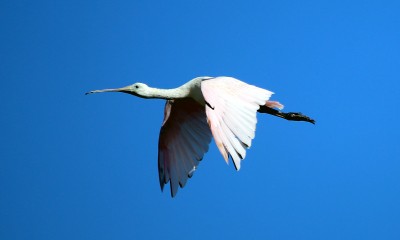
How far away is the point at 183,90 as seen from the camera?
10.2 m

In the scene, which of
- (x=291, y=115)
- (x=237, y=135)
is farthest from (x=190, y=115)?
(x=237, y=135)

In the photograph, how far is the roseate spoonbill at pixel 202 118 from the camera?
854 centimetres

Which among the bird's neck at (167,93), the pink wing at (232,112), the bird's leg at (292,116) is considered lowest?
the pink wing at (232,112)

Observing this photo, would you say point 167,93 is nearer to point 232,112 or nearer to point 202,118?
point 202,118

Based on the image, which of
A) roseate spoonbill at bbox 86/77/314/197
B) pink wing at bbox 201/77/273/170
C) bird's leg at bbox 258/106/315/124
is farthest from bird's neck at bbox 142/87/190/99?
bird's leg at bbox 258/106/315/124

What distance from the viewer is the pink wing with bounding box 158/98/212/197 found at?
10.9 meters

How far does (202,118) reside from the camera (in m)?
11.1

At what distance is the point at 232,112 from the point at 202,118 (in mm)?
2271

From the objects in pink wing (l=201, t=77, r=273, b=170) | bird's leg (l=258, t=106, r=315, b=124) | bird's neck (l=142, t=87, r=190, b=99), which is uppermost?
bird's neck (l=142, t=87, r=190, b=99)

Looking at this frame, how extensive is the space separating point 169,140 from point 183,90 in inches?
46.5

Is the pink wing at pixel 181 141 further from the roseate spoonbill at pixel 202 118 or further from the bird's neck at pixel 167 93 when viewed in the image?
the bird's neck at pixel 167 93

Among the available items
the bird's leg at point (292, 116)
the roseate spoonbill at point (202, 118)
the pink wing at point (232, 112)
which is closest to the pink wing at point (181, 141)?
the roseate spoonbill at point (202, 118)

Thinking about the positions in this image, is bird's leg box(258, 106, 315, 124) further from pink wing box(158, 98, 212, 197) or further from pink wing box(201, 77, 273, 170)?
pink wing box(201, 77, 273, 170)

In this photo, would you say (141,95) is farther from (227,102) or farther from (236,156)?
(236,156)
